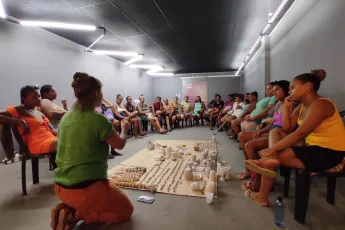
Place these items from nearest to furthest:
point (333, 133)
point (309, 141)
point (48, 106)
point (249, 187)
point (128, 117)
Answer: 1. point (333, 133)
2. point (309, 141)
3. point (249, 187)
4. point (48, 106)
5. point (128, 117)

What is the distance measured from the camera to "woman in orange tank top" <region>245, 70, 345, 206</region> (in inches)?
52.0

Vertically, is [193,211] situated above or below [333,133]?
below

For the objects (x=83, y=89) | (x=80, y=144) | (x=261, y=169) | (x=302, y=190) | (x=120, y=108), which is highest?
(x=83, y=89)

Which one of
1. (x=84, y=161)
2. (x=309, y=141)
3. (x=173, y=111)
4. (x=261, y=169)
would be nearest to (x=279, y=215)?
(x=261, y=169)

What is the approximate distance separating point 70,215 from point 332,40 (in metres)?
3.00

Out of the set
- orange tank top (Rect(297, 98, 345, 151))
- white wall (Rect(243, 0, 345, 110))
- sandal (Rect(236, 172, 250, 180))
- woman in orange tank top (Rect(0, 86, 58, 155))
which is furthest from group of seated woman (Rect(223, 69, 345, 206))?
woman in orange tank top (Rect(0, 86, 58, 155))

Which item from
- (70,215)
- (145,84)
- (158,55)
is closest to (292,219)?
(70,215)

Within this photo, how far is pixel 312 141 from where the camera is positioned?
1444 millimetres

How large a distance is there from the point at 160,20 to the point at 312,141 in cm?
327

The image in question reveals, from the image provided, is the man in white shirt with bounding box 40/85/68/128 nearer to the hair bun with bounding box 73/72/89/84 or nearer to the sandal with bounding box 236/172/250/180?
the hair bun with bounding box 73/72/89/84

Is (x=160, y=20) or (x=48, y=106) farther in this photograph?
(x=160, y=20)

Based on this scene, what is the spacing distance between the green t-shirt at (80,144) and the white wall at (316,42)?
2.35 meters

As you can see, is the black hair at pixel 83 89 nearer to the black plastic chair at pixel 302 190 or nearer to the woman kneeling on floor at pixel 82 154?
the woman kneeling on floor at pixel 82 154

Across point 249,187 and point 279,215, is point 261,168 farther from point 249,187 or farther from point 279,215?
point 249,187
